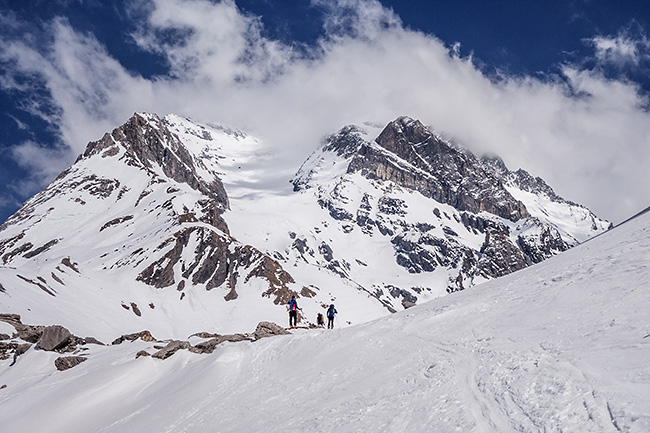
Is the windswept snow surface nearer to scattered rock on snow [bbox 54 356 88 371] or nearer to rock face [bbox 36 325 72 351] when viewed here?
scattered rock on snow [bbox 54 356 88 371]

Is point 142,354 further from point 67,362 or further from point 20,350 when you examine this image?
point 20,350

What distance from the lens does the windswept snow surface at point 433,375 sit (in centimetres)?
859

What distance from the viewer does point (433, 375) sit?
38.0ft

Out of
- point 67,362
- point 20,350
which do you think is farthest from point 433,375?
point 20,350

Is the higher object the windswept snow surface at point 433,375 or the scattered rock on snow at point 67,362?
the scattered rock on snow at point 67,362

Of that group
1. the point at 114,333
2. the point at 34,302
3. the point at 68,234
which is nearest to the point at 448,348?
the point at 34,302

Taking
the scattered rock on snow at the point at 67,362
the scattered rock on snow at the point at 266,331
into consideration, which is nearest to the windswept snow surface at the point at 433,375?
the scattered rock on snow at the point at 67,362

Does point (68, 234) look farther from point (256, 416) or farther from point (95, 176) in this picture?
point (256, 416)

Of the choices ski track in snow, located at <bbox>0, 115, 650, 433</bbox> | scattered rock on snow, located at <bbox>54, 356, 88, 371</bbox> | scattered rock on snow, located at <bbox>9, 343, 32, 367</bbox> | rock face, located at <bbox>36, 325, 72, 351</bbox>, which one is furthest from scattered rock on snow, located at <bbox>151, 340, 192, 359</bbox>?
scattered rock on snow, located at <bbox>9, 343, 32, 367</bbox>

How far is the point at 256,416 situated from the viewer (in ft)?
43.5

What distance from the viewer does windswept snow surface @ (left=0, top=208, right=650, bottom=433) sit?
8.59 metres

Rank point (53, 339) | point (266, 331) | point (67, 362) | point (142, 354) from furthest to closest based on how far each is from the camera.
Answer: point (53, 339) < point (67, 362) < point (266, 331) < point (142, 354)

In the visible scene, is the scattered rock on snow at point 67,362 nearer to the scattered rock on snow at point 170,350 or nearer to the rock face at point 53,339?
the rock face at point 53,339

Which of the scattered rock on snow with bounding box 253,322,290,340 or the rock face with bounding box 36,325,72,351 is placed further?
the rock face with bounding box 36,325,72,351
